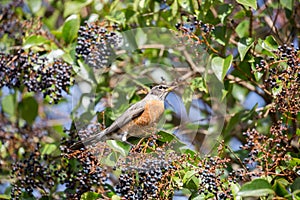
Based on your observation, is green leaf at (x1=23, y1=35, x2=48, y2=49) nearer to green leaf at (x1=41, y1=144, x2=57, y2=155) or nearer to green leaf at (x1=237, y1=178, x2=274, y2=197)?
green leaf at (x1=41, y1=144, x2=57, y2=155)

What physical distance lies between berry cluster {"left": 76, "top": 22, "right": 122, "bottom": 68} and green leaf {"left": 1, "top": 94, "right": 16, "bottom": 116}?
1.08 meters

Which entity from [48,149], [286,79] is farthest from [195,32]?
[48,149]

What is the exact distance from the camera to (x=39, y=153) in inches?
128

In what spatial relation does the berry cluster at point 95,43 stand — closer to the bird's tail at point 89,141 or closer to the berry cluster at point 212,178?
the bird's tail at point 89,141

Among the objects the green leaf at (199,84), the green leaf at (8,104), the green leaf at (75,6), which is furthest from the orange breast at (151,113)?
the green leaf at (8,104)

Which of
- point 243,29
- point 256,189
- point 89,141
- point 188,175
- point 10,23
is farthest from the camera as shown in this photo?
point 10,23

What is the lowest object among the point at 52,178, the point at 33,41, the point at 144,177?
the point at 52,178

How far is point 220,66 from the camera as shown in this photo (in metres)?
2.93

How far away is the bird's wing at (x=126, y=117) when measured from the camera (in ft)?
9.37

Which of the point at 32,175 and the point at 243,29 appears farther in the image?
the point at 243,29

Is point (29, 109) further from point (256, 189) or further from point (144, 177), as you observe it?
point (256, 189)

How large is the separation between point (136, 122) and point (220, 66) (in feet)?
1.52

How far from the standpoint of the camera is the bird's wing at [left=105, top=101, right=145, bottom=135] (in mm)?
2857

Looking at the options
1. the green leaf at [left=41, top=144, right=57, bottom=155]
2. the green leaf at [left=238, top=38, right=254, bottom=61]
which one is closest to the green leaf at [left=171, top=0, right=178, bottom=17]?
the green leaf at [left=238, top=38, right=254, bottom=61]
